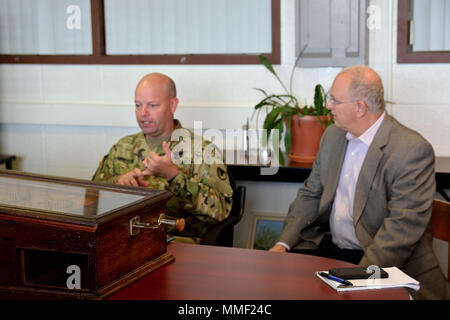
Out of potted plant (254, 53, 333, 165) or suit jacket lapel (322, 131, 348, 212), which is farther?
potted plant (254, 53, 333, 165)

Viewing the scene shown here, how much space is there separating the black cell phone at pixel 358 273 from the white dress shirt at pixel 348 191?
109cm

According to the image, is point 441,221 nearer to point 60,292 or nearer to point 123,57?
point 60,292

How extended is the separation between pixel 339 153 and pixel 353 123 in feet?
0.67

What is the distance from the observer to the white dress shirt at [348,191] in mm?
2944

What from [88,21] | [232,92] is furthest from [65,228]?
[88,21]

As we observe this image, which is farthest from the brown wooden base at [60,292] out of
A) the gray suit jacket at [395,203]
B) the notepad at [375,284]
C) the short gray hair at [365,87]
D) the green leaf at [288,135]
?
the green leaf at [288,135]

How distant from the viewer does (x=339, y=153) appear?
3.06 meters

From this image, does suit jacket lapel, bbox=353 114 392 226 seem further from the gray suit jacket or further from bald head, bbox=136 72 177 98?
bald head, bbox=136 72 177 98

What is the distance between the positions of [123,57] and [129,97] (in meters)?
0.30

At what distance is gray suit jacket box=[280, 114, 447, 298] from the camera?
2689 millimetres

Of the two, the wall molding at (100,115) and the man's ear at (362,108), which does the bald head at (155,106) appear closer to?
the wall molding at (100,115)

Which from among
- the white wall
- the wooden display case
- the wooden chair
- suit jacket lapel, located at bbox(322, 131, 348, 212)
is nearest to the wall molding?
the white wall

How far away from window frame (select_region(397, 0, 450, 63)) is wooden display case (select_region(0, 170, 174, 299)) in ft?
8.05

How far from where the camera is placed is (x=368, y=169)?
9.24 ft
